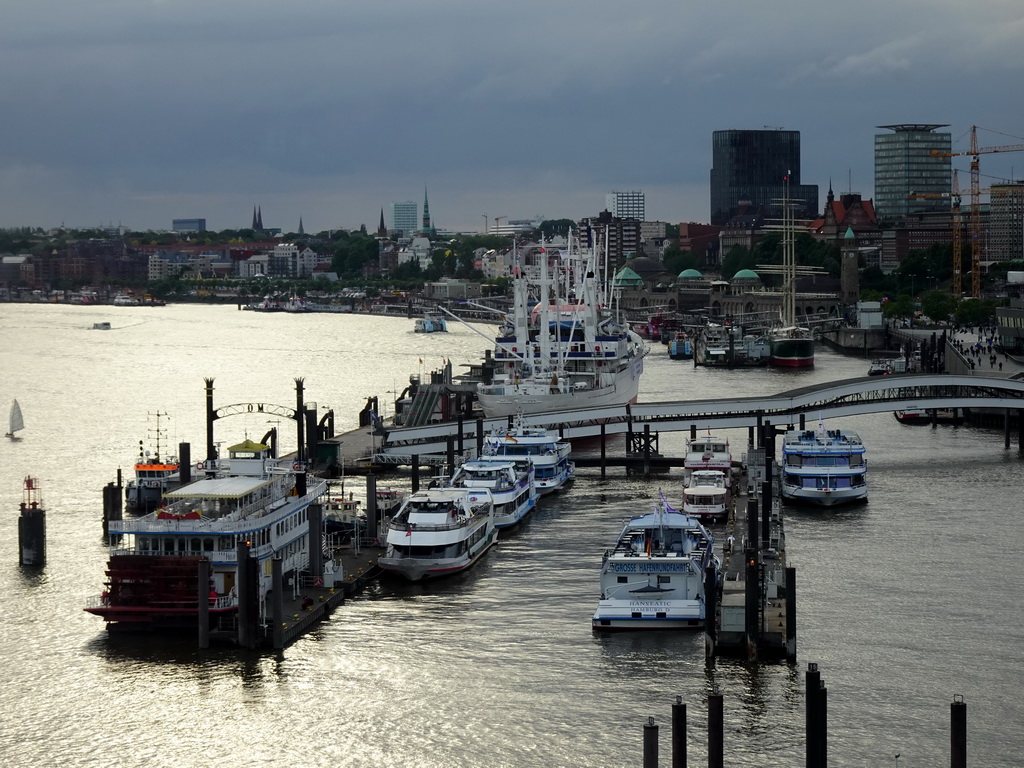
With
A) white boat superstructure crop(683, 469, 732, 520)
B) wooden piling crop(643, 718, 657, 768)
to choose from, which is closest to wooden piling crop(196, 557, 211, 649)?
wooden piling crop(643, 718, 657, 768)

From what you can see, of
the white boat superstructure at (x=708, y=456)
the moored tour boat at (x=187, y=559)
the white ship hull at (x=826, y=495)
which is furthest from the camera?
the white boat superstructure at (x=708, y=456)

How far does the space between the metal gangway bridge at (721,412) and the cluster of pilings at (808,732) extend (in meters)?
30.6

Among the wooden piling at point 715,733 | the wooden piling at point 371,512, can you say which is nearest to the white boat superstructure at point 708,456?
the wooden piling at point 371,512

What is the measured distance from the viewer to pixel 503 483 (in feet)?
149

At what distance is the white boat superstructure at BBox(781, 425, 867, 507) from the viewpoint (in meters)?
47.8

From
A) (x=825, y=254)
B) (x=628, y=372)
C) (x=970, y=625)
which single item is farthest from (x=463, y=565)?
(x=825, y=254)

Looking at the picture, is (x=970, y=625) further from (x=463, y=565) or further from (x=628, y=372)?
(x=628, y=372)

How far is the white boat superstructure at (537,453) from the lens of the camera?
50312 millimetres

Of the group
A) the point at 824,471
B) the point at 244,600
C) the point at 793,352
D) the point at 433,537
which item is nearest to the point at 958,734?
the point at 244,600

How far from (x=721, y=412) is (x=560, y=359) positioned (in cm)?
1427

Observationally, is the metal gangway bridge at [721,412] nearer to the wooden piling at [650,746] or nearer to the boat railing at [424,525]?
the boat railing at [424,525]

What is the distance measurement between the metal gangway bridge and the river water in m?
4.15

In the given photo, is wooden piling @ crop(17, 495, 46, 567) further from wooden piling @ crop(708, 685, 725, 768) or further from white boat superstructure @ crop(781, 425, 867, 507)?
wooden piling @ crop(708, 685, 725, 768)

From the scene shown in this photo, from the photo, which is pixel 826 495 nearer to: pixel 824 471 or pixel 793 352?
pixel 824 471
